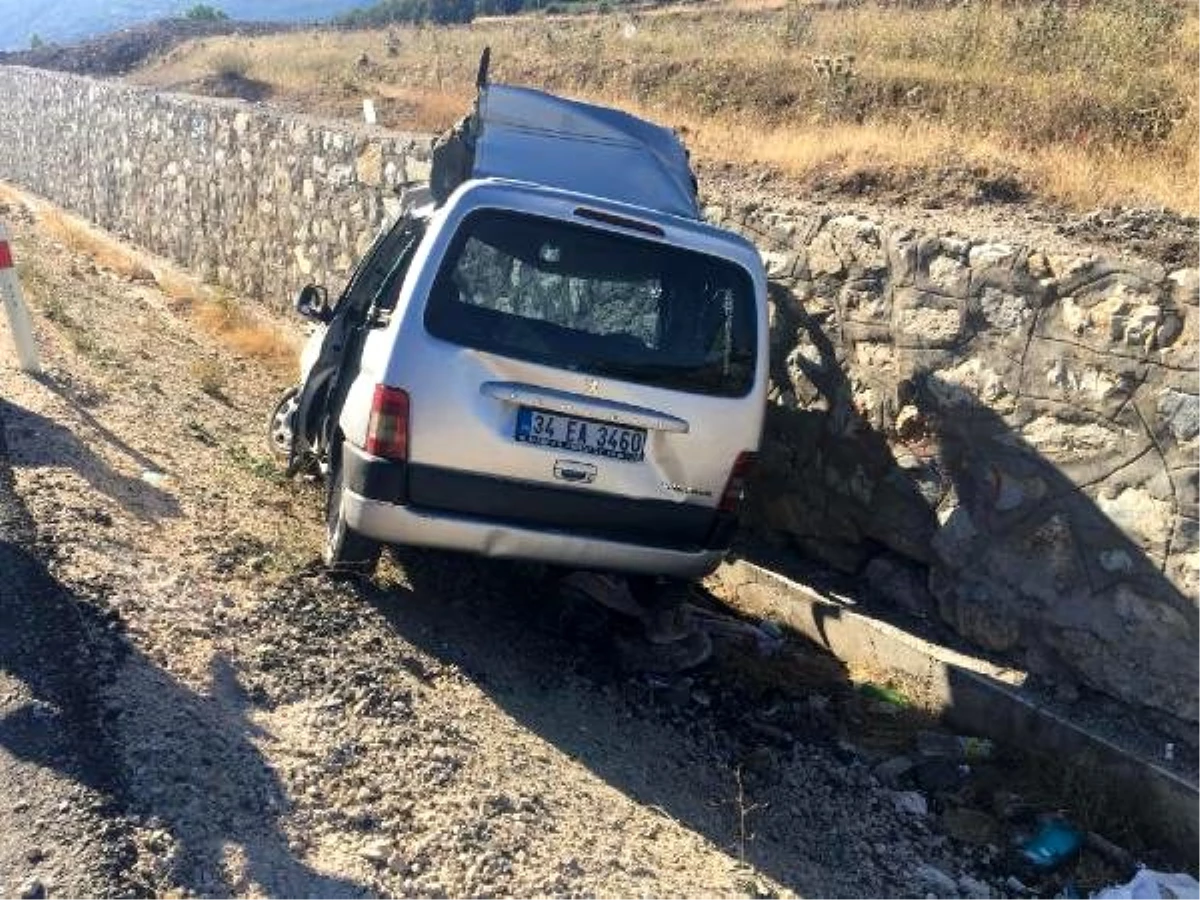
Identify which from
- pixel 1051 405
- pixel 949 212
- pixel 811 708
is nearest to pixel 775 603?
pixel 811 708

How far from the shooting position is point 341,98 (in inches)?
798

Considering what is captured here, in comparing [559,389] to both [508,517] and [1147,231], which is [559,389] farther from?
[1147,231]

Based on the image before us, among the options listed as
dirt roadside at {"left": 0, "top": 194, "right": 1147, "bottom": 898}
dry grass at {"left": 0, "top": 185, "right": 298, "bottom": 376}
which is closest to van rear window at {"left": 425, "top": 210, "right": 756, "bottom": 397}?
dirt roadside at {"left": 0, "top": 194, "right": 1147, "bottom": 898}

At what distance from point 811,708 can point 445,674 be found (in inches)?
70.2

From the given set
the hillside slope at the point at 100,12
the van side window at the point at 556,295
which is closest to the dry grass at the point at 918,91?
the van side window at the point at 556,295

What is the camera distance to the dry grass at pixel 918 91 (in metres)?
7.62

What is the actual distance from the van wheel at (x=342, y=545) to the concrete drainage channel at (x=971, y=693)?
229cm

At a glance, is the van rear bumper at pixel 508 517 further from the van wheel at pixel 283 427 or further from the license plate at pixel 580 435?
the van wheel at pixel 283 427

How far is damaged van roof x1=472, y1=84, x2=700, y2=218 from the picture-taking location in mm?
6117

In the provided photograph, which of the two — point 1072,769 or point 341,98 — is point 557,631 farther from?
point 341,98

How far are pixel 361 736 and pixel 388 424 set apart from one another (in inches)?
48.6

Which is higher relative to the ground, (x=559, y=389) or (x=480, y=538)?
(x=559, y=389)

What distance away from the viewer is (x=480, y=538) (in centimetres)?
495

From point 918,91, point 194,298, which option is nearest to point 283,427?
point 918,91
